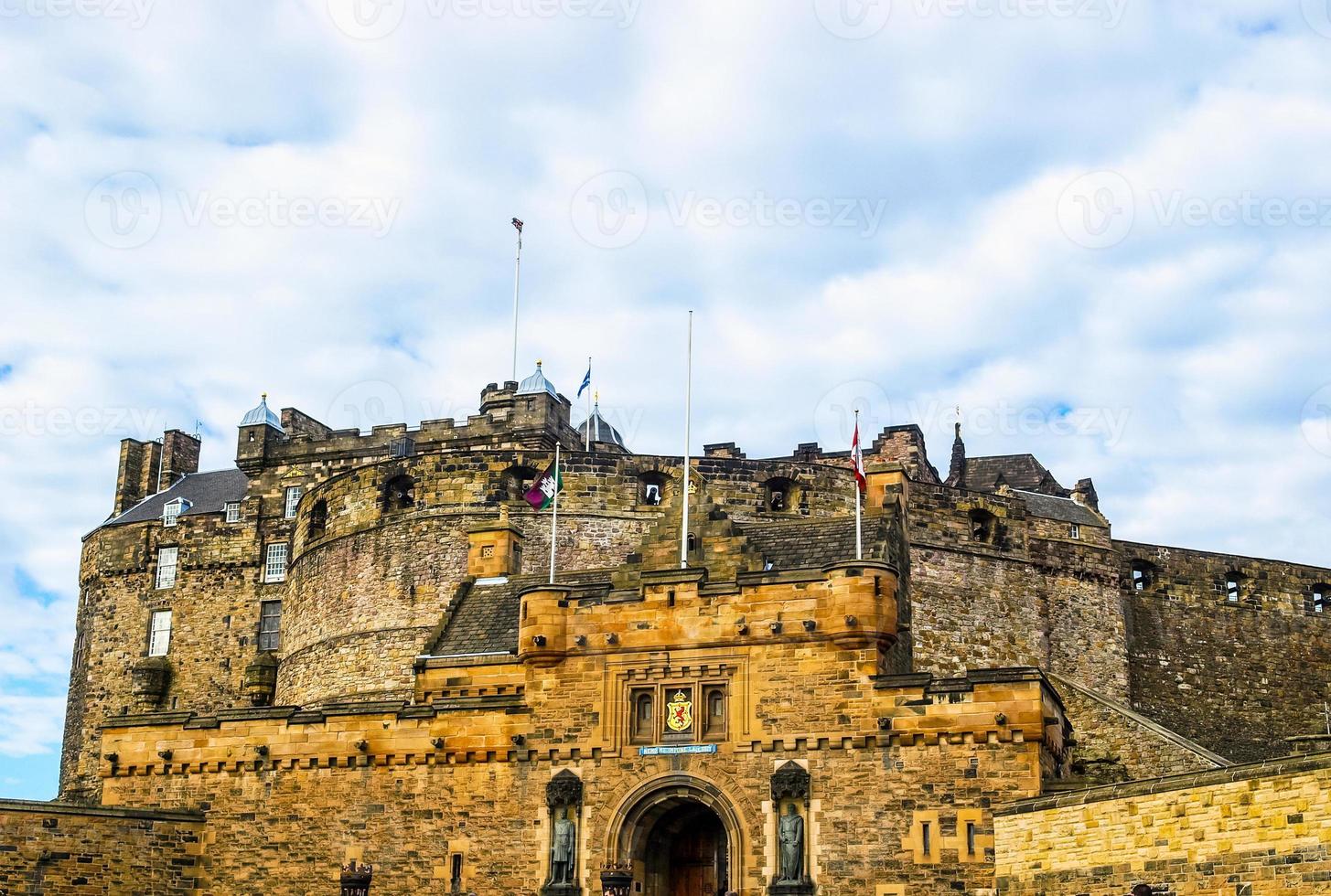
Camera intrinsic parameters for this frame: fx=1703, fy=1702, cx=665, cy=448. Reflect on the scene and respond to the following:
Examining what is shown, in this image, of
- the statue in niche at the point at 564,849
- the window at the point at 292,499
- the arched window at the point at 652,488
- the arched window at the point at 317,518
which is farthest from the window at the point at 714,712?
the window at the point at 292,499

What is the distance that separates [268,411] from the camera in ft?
183

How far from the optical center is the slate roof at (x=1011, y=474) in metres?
60.8

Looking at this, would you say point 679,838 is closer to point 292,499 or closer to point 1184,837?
point 1184,837

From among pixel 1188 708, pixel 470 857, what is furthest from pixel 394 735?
pixel 1188 708

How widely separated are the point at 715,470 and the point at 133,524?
2163cm

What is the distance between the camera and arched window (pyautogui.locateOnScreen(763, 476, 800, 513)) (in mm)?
41469

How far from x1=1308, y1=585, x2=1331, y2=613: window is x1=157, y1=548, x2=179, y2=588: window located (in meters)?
33.8

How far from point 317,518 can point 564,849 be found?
1889cm

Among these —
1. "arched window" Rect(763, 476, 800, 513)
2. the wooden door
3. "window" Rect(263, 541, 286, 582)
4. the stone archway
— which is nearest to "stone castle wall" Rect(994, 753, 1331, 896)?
the stone archway

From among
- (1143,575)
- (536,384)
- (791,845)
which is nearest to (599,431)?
(536,384)

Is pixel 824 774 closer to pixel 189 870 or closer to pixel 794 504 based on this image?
pixel 189 870

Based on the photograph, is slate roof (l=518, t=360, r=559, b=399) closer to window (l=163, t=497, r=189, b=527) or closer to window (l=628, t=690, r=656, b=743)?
window (l=163, t=497, r=189, b=527)

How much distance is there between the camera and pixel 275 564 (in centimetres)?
5012

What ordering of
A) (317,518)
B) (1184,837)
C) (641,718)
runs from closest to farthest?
(1184,837) → (641,718) → (317,518)
